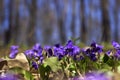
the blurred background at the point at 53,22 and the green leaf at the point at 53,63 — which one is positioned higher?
the blurred background at the point at 53,22

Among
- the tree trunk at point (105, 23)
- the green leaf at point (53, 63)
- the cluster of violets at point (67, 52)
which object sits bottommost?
the green leaf at point (53, 63)

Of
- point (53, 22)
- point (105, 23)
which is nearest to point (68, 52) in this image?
point (105, 23)

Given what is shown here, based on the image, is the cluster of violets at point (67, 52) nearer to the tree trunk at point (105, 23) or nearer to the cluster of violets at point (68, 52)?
the cluster of violets at point (68, 52)

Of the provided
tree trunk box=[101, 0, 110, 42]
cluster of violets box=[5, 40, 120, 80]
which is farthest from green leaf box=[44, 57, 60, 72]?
tree trunk box=[101, 0, 110, 42]

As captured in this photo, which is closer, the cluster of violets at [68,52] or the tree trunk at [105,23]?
the cluster of violets at [68,52]

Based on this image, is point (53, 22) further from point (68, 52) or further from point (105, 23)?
point (68, 52)

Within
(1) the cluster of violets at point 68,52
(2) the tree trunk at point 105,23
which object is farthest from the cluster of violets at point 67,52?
(2) the tree trunk at point 105,23

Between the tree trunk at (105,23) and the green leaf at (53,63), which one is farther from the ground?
the tree trunk at (105,23)

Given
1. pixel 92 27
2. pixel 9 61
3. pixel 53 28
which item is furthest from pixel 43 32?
pixel 9 61

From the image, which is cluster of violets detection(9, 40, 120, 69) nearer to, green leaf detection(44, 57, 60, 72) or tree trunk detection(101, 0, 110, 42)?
green leaf detection(44, 57, 60, 72)

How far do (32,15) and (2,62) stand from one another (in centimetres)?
1410

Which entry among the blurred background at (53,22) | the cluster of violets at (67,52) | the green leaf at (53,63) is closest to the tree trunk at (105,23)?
the blurred background at (53,22)

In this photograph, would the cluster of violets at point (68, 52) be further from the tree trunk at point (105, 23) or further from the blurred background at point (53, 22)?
the tree trunk at point (105, 23)

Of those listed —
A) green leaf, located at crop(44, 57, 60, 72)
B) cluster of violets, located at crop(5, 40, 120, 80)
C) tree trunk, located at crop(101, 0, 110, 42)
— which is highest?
tree trunk, located at crop(101, 0, 110, 42)
